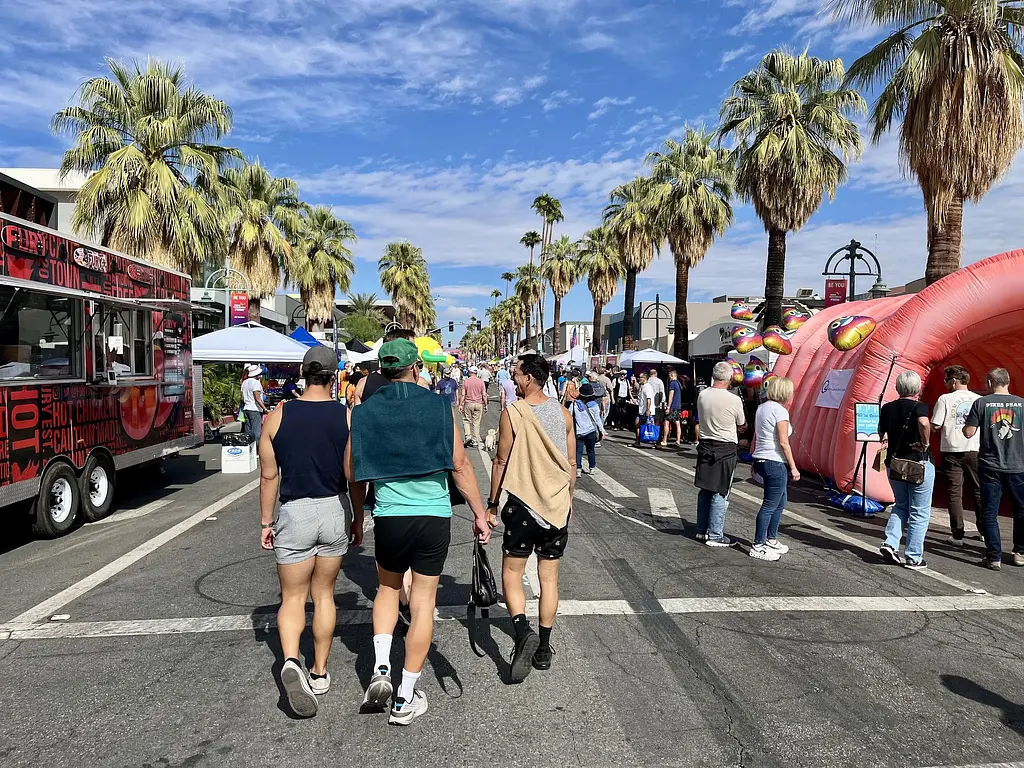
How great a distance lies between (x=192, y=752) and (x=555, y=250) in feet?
167

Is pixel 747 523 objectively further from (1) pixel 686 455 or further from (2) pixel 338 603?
(1) pixel 686 455

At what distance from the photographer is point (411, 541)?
3521mm

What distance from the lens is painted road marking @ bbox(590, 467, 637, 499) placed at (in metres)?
10.2

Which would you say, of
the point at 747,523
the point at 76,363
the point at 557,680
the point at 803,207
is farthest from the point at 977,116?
the point at 76,363

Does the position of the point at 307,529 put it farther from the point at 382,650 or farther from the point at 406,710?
the point at 406,710

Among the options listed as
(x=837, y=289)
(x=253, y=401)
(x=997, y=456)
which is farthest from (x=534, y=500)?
(x=837, y=289)

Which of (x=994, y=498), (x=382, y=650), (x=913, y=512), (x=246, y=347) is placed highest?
(x=246, y=347)

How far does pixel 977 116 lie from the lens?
12.7 metres

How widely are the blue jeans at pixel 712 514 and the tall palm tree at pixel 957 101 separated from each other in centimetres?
867

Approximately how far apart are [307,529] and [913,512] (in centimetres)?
544

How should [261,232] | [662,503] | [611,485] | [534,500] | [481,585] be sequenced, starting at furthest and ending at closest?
[261,232]
[611,485]
[662,503]
[481,585]
[534,500]

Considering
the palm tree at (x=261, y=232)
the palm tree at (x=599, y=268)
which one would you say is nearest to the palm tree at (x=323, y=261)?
the palm tree at (x=261, y=232)

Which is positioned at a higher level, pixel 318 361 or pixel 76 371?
pixel 318 361

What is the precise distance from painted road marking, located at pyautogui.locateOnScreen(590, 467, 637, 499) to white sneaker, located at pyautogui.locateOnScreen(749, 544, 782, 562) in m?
3.30
